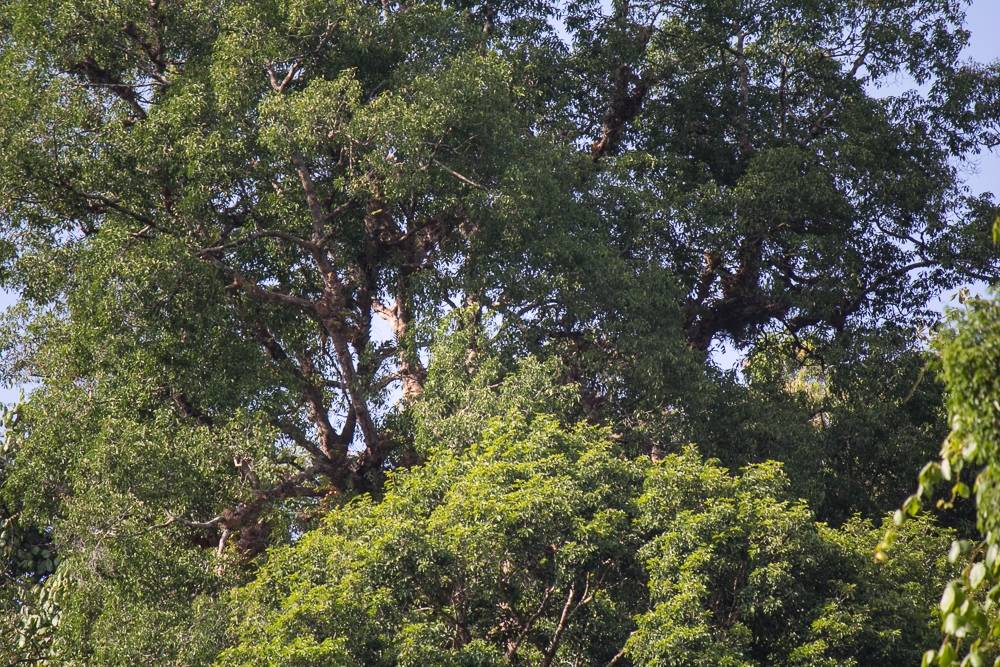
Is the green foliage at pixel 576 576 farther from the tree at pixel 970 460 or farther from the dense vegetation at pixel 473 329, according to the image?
the tree at pixel 970 460

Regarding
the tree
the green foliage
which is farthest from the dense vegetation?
the tree

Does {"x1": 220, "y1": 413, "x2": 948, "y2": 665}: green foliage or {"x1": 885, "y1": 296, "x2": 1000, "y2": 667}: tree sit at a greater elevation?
{"x1": 220, "y1": 413, "x2": 948, "y2": 665}: green foliage

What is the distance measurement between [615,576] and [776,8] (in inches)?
390

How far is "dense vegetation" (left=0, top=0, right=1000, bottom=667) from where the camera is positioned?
42.3ft

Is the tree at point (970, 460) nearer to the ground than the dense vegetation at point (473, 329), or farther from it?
nearer to the ground

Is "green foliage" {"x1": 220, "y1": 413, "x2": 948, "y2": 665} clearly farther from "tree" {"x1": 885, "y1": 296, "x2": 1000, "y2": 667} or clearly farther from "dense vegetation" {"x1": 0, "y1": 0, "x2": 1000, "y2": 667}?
"tree" {"x1": 885, "y1": 296, "x2": 1000, "y2": 667}

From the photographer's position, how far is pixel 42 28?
16.5 meters

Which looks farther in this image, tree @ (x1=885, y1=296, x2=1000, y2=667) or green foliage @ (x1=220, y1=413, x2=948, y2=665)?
green foliage @ (x1=220, y1=413, x2=948, y2=665)

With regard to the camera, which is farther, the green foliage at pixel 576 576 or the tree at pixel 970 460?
the green foliage at pixel 576 576

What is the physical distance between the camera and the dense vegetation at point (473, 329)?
12.9 meters

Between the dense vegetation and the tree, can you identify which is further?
the dense vegetation

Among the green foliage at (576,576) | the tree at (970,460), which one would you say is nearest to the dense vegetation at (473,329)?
the green foliage at (576,576)

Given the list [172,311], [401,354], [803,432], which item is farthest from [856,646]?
[172,311]

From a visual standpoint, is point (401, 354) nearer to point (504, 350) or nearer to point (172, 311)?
point (504, 350)
